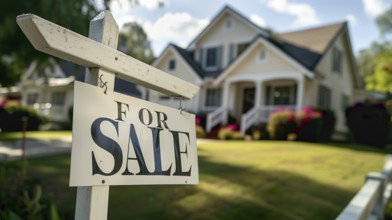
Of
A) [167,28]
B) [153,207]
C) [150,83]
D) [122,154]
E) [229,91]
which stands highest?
[229,91]

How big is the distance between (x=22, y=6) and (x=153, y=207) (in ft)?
24.0

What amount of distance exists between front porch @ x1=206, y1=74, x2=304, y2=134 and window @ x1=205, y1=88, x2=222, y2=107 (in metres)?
0.54

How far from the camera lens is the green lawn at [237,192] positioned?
420 cm

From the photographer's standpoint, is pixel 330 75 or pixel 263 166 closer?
pixel 263 166

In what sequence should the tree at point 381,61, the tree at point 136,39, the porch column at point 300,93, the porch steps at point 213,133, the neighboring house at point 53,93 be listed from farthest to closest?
the neighboring house at point 53,93 < the tree at point 381,61 < the porch column at point 300,93 < the porch steps at point 213,133 < the tree at point 136,39

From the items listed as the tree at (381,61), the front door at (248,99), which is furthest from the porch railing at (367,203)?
the tree at (381,61)

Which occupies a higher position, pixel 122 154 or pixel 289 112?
pixel 289 112

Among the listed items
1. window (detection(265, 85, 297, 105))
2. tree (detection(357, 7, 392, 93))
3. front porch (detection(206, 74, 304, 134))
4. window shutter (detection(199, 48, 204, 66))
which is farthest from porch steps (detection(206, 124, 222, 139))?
tree (detection(357, 7, 392, 93))

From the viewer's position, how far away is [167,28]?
2.73 metres

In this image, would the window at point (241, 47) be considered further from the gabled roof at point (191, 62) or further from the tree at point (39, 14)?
the tree at point (39, 14)

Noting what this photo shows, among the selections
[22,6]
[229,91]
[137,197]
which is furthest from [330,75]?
[137,197]

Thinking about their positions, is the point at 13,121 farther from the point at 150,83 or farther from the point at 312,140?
the point at 150,83

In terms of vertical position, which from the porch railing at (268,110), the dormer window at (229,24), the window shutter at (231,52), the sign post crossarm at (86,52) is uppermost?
the dormer window at (229,24)

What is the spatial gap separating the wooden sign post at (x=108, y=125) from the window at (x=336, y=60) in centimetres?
2047
